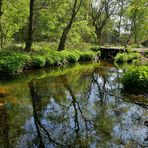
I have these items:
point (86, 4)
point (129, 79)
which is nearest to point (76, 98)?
point (129, 79)

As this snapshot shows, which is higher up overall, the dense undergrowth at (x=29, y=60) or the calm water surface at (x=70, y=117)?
the dense undergrowth at (x=29, y=60)

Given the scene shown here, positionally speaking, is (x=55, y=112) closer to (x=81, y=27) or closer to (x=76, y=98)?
(x=76, y=98)

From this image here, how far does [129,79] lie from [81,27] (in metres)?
26.5

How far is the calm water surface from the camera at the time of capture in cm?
797

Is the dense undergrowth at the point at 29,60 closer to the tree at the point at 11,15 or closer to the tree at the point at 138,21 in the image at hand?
the tree at the point at 11,15

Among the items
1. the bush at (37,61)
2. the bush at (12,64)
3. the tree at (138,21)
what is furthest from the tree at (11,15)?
the tree at (138,21)

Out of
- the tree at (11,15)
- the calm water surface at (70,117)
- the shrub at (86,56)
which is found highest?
the tree at (11,15)

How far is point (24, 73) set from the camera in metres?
20.4

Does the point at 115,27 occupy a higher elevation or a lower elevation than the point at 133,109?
higher

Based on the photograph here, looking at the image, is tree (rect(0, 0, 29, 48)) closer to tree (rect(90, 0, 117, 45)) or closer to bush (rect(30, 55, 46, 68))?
bush (rect(30, 55, 46, 68))

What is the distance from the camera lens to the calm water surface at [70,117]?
7969 millimetres

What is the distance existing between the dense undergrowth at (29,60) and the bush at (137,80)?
7.73 metres

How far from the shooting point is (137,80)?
1355 centimetres

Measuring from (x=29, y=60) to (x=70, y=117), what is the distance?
12263 millimetres
